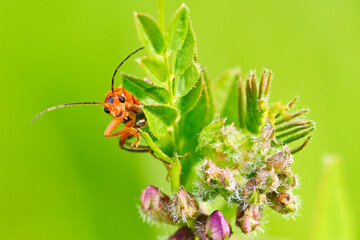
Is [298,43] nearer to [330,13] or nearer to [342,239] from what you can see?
[330,13]

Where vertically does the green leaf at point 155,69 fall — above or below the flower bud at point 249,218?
above

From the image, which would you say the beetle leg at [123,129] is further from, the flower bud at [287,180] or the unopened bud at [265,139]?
the flower bud at [287,180]

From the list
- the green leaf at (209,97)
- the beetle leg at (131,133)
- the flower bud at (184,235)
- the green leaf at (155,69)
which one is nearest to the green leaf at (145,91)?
the green leaf at (155,69)

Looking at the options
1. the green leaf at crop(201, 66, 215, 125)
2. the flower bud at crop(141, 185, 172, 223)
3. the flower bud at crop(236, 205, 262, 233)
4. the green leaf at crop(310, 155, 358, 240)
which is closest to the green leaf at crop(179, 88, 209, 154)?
the green leaf at crop(201, 66, 215, 125)

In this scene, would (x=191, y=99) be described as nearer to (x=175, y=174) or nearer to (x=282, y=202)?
(x=175, y=174)

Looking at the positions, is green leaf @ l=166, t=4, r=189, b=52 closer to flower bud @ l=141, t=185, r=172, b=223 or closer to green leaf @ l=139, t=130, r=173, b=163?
green leaf @ l=139, t=130, r=173, b=163

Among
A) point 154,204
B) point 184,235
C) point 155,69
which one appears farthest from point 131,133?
point 184,235
